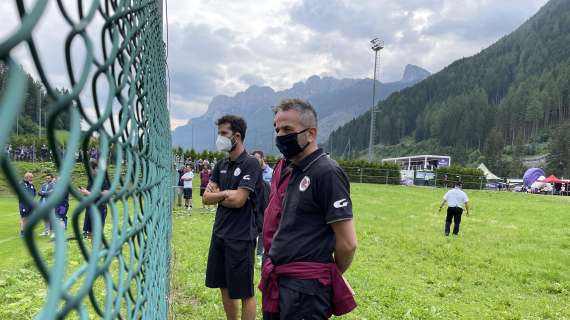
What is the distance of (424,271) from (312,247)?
24.1ft

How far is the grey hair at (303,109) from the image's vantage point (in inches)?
117

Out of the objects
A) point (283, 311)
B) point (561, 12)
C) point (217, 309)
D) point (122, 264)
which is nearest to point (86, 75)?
point (122, 264)

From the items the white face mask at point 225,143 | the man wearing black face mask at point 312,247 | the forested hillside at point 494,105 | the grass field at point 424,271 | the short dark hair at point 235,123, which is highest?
the forested hillside at point 494,105

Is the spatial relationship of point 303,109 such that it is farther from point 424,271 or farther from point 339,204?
point 424,271

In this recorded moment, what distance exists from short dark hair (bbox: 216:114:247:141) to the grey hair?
47.6 inches

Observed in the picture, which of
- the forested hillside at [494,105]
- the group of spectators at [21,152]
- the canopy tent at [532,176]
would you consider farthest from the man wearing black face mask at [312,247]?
the forested hillside at [494,105]

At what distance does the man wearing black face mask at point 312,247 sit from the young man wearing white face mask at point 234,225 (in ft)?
3.74

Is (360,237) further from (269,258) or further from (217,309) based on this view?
(269,258)

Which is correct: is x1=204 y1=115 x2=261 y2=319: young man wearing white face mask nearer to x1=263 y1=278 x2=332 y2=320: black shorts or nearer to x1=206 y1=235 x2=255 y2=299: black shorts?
x1=206 y1=235 x2=255 y2=299: black shorts

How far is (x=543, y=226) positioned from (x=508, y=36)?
196 metres

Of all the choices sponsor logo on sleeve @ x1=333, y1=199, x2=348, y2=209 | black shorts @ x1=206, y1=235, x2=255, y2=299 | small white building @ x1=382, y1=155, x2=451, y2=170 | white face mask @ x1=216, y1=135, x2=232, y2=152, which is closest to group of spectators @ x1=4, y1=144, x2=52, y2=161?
sponsor logo on sleeve @ x1=333, y1=199, x2=348, y2=209

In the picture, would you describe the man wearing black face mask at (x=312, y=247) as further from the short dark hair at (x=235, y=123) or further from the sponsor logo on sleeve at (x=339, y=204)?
the short dark hair at (x=235, y=123)

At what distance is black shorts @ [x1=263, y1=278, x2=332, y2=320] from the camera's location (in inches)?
106

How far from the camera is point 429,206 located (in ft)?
78.4
